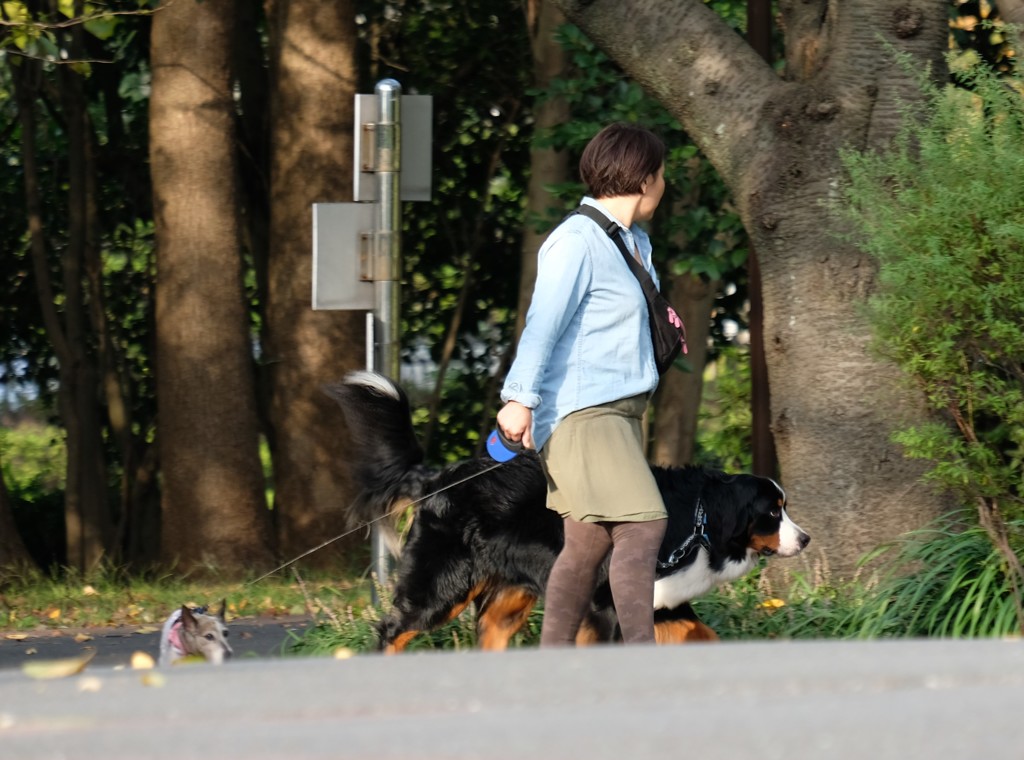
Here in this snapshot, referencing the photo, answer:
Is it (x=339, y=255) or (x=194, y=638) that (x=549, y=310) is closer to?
(x=194, y=638)

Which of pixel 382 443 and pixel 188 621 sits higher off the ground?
pixel 382 443

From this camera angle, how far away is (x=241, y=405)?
38.4 ft

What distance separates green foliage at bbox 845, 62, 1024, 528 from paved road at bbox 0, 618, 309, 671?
322 cm

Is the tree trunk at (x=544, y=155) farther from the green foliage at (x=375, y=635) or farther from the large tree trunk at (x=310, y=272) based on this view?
the green foliage at (x=375, y=635)

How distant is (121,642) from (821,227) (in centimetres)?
414

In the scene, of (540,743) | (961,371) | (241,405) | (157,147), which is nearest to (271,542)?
(241,405)

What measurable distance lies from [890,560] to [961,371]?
1.38 meters

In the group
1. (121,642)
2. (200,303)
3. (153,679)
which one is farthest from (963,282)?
(200,303)

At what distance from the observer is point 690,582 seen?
596 cm

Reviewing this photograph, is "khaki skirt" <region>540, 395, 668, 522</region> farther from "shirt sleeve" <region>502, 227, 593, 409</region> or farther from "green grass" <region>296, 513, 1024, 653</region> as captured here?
"green grass" <region>296, 513, 1024, 653</region>

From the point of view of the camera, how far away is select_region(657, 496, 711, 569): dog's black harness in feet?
19.5

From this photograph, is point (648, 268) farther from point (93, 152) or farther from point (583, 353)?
point (93, 152)

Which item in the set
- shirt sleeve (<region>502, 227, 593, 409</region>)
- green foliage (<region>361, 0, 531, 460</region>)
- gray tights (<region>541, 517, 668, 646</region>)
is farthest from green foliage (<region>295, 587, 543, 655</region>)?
green foliage (<region>361, 0, 531, 460</region>)

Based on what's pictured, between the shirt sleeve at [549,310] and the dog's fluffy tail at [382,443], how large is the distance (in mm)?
1214
